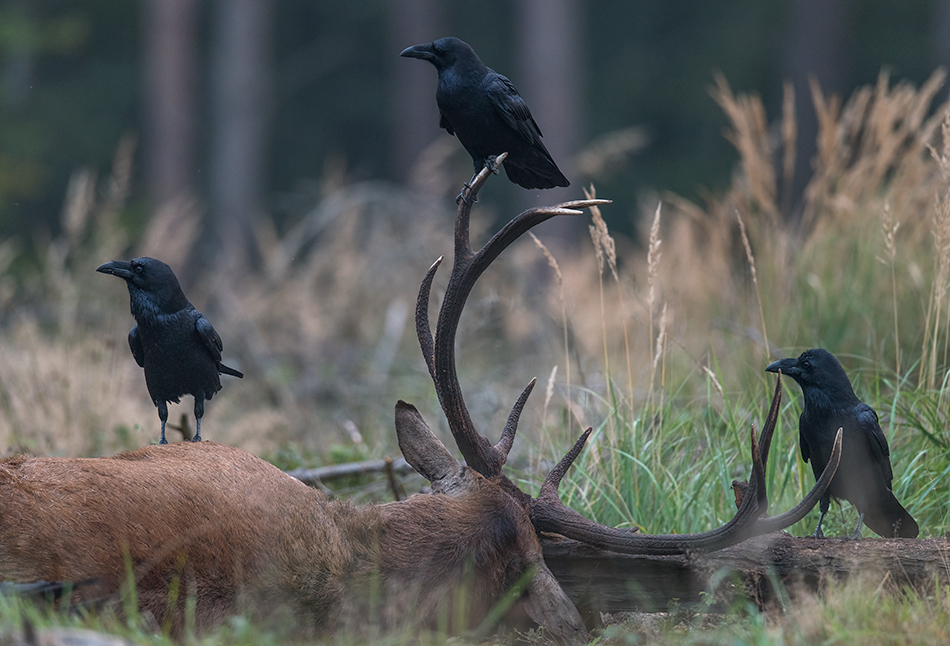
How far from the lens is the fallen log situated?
2.49 metres

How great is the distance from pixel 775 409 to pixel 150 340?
1731mm

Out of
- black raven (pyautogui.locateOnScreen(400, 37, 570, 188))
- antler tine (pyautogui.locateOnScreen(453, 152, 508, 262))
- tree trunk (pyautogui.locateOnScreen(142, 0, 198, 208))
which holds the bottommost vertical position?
antler tine (pyautogui.locateOnScreen(453, 152, 508, 262))

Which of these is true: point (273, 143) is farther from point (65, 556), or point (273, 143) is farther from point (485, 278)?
point (65, 556)

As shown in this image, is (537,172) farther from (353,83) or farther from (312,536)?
(353,83)

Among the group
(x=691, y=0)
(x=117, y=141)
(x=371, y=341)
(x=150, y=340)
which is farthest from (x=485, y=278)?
(x=691, y=0)

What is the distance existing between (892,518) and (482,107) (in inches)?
69.1

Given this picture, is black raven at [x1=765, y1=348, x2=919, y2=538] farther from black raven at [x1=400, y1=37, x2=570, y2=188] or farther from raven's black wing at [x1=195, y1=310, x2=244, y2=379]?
raven's black wing at [x1=195, y1=310, x2=244, y2=379]

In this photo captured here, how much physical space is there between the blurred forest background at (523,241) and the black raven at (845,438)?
558 mm

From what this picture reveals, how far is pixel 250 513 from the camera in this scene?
96.8 inches

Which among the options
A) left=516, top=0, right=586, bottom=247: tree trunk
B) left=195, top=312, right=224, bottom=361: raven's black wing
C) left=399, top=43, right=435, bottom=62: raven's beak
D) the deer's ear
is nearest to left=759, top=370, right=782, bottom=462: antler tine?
the deer's ear

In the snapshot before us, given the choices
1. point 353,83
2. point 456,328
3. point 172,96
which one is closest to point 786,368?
point 456,328

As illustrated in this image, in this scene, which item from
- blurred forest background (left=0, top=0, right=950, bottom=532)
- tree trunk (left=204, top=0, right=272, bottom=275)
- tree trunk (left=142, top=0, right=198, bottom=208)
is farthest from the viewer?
tree trunk (left=204, top=0, right=272, bottom=275)

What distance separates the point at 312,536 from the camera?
2.47m

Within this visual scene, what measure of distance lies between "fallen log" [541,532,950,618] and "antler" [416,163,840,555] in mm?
55
